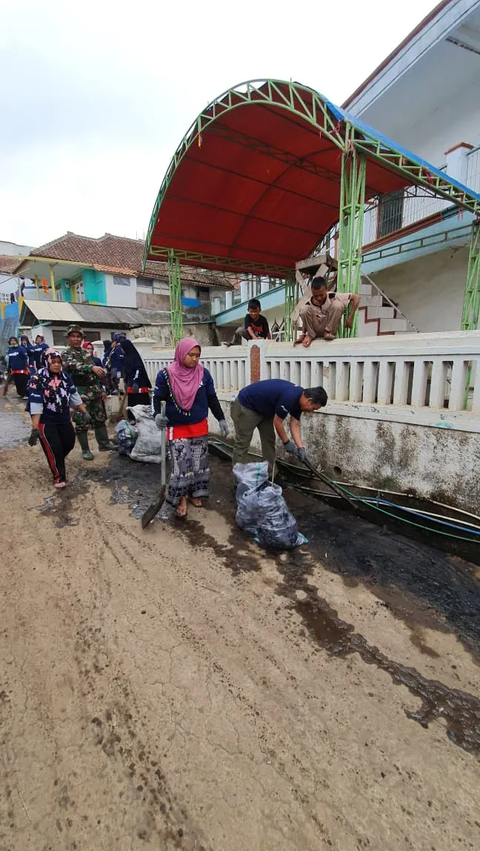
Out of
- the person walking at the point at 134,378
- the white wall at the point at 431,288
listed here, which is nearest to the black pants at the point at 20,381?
the person walking at the point at 134,378

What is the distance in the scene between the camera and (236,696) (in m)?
1.74

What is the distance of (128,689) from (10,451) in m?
5.13

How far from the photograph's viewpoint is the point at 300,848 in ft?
4.00

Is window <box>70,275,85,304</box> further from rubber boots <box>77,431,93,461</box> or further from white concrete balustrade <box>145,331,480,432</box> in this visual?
white concrete balustrade <box>145,331,480,432</box>

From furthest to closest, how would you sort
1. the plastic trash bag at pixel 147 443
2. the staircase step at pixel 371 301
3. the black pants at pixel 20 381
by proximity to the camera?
the black pants at pixel 20 381 < the staircase step at pixel 371 301 < the plastic trash bag at pixel 147 443

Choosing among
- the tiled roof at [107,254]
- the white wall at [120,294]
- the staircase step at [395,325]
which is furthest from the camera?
the white wall at [120,294]

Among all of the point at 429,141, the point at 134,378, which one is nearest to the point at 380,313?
the point at 429,141

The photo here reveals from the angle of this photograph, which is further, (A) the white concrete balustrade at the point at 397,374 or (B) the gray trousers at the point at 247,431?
(B) the gray trousers at the point at 247,431

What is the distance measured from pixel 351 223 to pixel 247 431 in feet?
9.70

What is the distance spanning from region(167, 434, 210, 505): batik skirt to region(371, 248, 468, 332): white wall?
255 inches

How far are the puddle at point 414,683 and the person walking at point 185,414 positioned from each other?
163 cm

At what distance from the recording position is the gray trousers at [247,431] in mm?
3730

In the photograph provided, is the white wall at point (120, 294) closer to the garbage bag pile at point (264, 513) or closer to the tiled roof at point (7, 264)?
the tiled roof at point (7, 264)

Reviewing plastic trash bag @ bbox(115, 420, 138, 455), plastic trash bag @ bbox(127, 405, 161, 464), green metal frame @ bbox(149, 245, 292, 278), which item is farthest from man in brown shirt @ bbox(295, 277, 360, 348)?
green metal frame @ bbox(149, 245, 292, 278)
